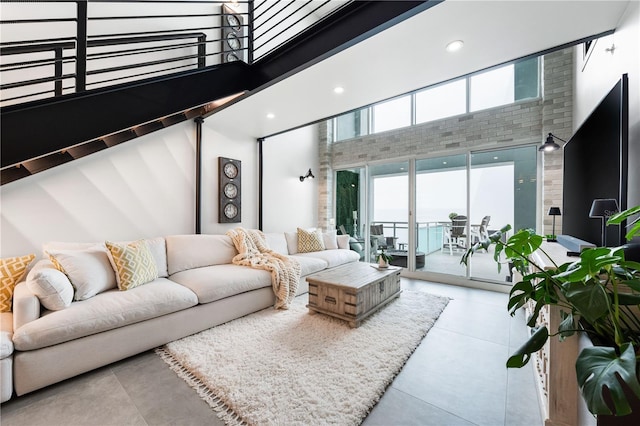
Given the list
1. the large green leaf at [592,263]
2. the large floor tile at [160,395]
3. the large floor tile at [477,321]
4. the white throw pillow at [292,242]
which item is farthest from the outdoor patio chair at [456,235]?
the large floor tile at [160,395]

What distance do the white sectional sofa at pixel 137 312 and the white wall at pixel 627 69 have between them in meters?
3.06

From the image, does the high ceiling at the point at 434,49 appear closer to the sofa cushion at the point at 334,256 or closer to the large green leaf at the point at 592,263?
the large green leaf at the point at 592,263

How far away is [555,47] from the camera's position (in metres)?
2.09

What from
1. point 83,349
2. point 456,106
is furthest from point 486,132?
point 83,349

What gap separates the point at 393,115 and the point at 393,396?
A: 458 centimetres

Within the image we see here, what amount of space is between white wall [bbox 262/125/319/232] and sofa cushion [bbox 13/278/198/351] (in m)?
2.48

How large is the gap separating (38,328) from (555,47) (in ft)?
14.1

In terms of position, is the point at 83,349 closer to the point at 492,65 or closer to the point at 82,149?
the point at 82,149

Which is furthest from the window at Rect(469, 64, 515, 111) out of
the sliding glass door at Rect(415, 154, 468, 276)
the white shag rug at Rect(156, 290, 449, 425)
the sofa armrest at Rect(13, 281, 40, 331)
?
the sofa armrest at Rect(13, 281, 40, 331)

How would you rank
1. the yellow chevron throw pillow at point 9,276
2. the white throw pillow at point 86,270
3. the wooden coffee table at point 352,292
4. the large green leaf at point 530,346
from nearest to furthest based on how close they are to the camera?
the large green leaf at point 530,346
the yellow chevron throw pillow at point 9,276
the white throw pillow at point 86,270
the wooden coffee table at point 352,292

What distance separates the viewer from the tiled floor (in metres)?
1.41

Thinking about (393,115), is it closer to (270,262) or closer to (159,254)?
(270,262)

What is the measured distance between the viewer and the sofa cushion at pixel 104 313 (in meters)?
1.58

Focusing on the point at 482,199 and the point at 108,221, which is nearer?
the point at 108,221
